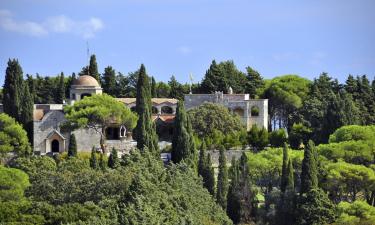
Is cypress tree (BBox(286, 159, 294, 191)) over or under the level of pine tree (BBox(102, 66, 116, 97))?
under

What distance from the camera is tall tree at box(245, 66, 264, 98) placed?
79.5m

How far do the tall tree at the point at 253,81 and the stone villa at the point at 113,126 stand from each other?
5291mm

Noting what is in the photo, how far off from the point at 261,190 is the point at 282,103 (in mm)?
14853

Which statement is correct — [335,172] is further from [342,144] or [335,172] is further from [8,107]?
[8,107]

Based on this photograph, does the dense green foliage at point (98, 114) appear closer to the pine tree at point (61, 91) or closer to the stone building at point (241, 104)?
the stone building at point (241, 104)

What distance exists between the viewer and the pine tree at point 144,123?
2356 inches

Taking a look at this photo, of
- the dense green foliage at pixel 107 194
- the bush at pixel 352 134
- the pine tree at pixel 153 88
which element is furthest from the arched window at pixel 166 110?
the dense green foliage at pixel 107 194

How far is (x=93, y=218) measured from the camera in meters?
43.7

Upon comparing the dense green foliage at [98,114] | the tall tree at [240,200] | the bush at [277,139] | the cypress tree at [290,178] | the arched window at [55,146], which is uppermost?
the dense green foliage at [98,114]

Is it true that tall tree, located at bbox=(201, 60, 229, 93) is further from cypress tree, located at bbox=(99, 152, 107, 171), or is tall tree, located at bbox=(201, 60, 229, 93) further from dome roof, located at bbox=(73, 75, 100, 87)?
cypress tree, located at bbox=(99, 152, 107, 171)

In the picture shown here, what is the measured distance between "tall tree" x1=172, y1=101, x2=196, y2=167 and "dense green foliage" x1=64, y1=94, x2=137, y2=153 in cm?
594

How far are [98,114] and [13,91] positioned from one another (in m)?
5.50

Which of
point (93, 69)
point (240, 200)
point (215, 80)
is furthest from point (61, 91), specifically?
point (240, 200)

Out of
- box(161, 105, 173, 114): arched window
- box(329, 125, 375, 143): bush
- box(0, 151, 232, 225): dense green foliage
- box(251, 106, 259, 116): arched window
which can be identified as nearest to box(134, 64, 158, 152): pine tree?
box(0, 151, 232, 225): dense green foliage
